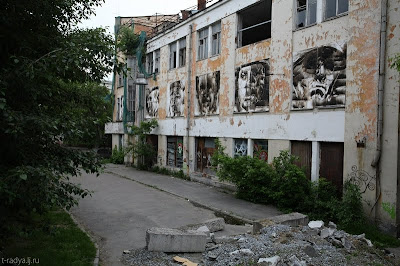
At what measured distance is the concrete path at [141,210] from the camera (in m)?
9.30

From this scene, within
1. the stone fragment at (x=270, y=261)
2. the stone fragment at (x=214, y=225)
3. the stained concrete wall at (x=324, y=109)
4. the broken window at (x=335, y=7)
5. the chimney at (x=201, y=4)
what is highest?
the chimney at (x=201, y=4)

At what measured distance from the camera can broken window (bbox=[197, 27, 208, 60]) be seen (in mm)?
19747

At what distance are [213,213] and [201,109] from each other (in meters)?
8.25

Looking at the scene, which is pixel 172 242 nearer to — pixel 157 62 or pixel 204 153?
pixel 204 153

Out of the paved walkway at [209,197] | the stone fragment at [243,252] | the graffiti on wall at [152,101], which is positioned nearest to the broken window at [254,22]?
the paved walkway at [209,197]

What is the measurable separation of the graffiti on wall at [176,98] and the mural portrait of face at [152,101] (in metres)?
2.04

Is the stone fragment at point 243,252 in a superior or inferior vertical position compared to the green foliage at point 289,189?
inferior

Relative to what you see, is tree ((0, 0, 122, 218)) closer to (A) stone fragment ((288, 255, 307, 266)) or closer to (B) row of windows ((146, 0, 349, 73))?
(A) stone fragment ((288, 255, 307, 266))

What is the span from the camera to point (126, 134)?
30266 millimetres

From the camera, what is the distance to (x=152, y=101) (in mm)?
25531

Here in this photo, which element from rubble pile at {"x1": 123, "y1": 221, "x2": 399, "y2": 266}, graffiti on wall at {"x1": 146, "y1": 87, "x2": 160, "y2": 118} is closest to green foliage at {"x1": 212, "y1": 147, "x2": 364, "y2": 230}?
rubble pile at {"x1": 123, "y1": 221, "x2": 399, "y2": 266}

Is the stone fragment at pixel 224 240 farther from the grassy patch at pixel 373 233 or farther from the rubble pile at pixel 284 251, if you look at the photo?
the grassy patch at pixel 373 233

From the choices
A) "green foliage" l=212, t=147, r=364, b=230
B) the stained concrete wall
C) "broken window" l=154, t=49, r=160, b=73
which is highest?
"broken window" l=154, t=49, r=160, b=73

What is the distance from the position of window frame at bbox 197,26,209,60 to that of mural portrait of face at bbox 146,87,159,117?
223 inches
